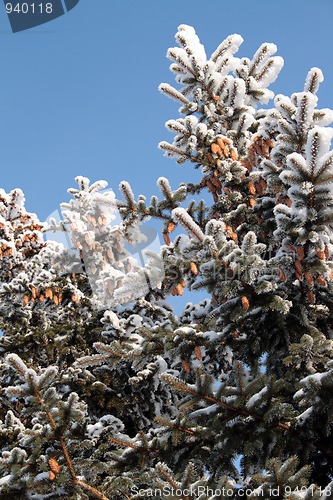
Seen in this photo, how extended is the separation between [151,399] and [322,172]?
4.81 m

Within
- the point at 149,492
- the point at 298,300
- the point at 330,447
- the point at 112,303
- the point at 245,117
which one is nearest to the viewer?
the point at 149,492

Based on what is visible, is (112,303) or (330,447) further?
(112,303)

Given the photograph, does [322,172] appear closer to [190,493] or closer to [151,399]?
Answer: [190,493]

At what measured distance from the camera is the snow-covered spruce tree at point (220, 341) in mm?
4457

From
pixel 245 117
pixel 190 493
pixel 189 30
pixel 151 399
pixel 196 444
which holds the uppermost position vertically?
pixel 189 30

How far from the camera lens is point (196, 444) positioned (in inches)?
195

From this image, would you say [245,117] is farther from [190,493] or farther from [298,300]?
[190,493]

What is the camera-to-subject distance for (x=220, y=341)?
204 inches

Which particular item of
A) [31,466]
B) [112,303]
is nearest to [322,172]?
[31,466]

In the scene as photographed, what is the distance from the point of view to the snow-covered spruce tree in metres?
4.46

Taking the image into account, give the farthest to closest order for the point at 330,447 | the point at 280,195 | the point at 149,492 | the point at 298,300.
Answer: the point at 280,195, the point at 298,300, the point at 330,447, the point at 149,492

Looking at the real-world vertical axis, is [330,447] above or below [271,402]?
below

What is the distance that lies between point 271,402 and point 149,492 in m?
1.39

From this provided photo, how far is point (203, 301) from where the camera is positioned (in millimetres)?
7445
